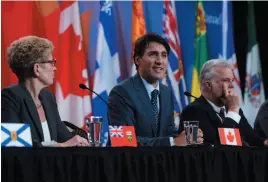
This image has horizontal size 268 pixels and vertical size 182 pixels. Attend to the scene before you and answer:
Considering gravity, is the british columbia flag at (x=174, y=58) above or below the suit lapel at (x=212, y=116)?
above

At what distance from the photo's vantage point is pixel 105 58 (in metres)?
5.57

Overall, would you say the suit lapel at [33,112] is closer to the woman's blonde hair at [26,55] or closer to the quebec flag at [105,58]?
the woman's blonde hair at [26,55]

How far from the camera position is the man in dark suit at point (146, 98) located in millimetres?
3766

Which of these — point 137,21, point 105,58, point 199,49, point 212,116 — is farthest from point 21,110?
point 199,49

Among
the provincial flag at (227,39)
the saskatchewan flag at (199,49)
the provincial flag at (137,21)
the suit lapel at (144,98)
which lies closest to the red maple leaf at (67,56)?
the provincial flag at (137,21)

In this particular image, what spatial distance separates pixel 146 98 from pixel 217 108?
0.51 m

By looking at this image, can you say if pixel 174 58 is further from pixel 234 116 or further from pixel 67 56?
pixel 234 116

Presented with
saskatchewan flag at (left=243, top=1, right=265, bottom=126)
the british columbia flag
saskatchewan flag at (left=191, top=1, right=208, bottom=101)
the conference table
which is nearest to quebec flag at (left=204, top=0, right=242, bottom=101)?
saskatchewan flag at (left=191, top=1, right=208, bottom=101)

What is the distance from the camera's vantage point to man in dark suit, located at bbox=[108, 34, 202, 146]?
12.4 ft

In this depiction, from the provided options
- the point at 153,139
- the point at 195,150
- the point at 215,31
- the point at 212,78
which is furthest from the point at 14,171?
the point at 215,31

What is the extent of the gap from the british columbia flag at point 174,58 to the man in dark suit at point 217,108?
171 cm

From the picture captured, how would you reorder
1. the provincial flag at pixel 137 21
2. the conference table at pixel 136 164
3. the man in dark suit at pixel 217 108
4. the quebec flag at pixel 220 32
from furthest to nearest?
1. the quebec flag at pixel 220 32
2. the provincial flag at pixel 137 21
3. the man in dark suit at pixel 217 108
4. the conference table at pixel 136 164

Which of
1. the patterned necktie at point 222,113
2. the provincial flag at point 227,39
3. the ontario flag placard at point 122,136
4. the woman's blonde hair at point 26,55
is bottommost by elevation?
the ontario flag placard at point 122,136

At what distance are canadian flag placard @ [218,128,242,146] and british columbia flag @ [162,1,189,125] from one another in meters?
2.54
